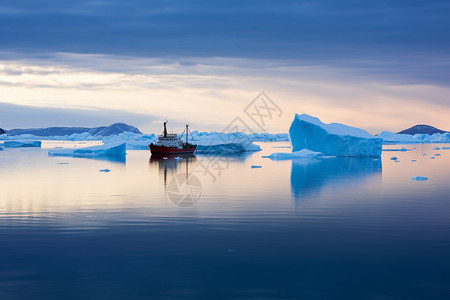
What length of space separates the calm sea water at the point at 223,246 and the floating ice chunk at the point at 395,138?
111700 millimetres

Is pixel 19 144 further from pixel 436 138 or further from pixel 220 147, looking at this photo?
pixel 436 138

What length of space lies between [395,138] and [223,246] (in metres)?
125

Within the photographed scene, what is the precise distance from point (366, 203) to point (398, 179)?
34.6 ft

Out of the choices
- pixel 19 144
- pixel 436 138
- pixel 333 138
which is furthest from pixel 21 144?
pixel 436 138

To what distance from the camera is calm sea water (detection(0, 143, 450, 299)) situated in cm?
670

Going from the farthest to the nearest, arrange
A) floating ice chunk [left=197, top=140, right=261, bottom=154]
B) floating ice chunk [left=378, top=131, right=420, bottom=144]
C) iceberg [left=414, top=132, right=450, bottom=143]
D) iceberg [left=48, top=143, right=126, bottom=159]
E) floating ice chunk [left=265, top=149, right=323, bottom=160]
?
iceberg [left=414, top=132, right=450, bottom=143], floating ice chunk [left=378, top=131, right=420, bottom=144], floating ice chunk [left=197, top=140, right=261, bottom=154], iceberg [left=48, top=143, right=126, bottom=159], floating ice chunk [left=265, top=149, right=323, bottom=160]

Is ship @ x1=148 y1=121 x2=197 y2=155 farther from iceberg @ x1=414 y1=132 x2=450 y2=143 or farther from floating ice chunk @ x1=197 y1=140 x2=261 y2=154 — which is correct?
iceberg @ x1=414 y1=132 x2=450 y2=143

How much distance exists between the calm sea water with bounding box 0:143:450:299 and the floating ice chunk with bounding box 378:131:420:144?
111700 mm

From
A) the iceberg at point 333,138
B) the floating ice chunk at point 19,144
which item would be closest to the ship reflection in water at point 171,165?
the iceberg at point 333,138

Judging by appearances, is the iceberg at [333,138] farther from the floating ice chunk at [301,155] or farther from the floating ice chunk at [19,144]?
the floating ice chunk at [19,144]

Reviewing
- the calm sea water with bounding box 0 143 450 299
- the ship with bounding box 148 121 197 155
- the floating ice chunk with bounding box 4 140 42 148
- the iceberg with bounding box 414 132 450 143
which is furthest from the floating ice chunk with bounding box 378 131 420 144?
the calm sea water with bounding box 0 143 450 299

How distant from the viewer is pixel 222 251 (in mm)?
8750

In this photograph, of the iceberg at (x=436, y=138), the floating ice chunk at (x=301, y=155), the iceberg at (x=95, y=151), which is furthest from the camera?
the iceberg at (x=436, y=138)

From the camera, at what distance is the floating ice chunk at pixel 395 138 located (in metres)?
123
